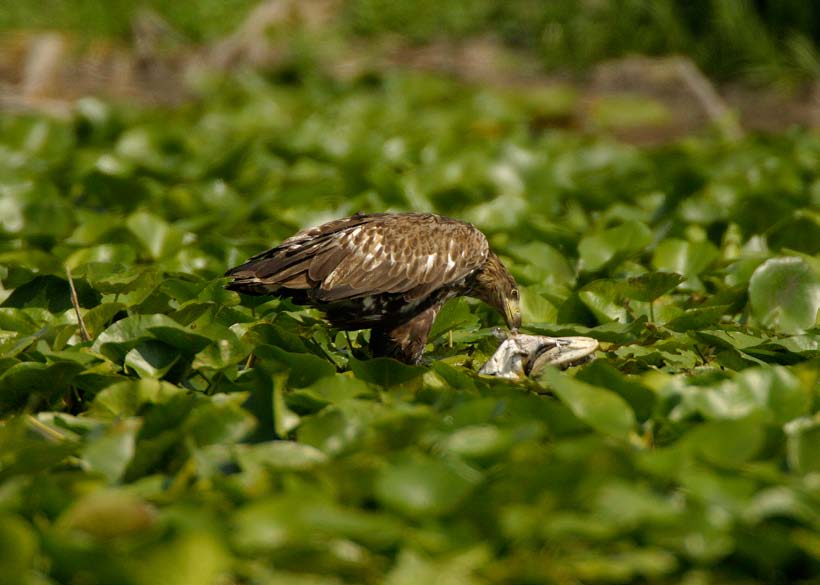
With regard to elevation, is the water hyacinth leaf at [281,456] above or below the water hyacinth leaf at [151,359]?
above

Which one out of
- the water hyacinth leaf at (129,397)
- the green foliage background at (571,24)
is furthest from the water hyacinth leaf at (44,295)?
the green foliage background at (571,24)

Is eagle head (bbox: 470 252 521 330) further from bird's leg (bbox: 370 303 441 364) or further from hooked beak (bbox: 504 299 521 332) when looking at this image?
bird's leg (bbox: 370 303 441 364)

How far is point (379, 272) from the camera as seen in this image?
13.6 ft

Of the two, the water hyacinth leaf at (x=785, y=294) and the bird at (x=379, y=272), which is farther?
the water hyacinth leaf at (x=785, y=294)

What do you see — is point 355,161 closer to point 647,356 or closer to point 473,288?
point 473,288

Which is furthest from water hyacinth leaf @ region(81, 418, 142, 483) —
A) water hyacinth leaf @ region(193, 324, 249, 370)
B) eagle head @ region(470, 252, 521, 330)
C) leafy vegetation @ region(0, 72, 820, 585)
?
eagle head @ region(470, 252, 521, 330)

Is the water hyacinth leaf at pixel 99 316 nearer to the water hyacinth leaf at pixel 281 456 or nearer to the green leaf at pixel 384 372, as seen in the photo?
the green leaf at pixel 384 372

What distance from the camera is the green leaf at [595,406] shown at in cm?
320

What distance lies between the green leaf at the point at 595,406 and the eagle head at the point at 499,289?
1321 millimetres

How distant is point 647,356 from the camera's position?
13.6ft

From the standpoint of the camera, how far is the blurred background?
1065 cm

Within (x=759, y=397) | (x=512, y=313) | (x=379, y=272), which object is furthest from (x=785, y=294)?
(x=379, y=272)

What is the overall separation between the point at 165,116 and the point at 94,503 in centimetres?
763

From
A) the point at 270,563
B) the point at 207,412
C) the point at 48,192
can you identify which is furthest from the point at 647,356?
the point at 48,192
